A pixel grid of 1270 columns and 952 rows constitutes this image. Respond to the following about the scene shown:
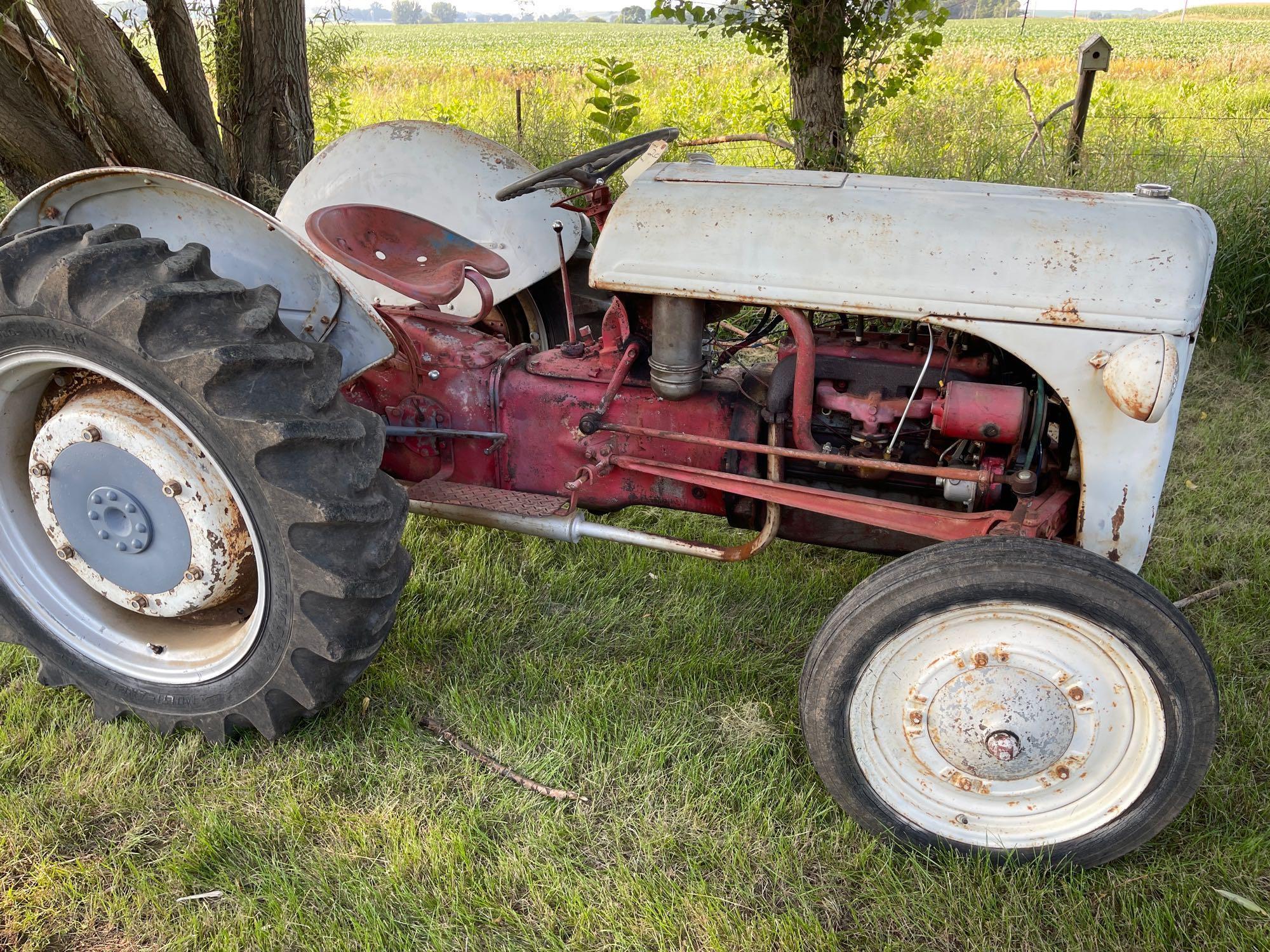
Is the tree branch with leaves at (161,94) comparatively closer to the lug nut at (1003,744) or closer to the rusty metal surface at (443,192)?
the rusty metal surface at (443,192)

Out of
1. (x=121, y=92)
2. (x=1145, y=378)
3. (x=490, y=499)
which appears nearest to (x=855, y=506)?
(x=1145, y=378)

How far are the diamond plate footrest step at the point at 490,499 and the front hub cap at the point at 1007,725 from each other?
94cm

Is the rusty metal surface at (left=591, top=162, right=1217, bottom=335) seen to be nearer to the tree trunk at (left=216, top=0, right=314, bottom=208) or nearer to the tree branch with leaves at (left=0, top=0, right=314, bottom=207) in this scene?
the tree branch with leaves at (left=0, top=0, right=314, bottom=207)

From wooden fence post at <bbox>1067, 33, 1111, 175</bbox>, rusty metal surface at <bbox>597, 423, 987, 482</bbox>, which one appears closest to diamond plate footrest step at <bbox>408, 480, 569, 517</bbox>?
rusty metal surface at <bbox>597, 423, 987, 482</bbox>

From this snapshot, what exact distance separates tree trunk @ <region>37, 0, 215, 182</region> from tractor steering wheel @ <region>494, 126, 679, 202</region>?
1.92m

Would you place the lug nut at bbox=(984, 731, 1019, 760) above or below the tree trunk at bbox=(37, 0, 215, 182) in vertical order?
below

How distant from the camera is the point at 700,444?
7.87ft

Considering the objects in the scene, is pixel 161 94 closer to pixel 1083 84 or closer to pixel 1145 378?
pixel 1145 378

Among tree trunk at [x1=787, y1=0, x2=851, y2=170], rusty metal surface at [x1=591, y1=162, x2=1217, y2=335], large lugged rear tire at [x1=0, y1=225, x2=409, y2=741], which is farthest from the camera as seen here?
tree trunk at [x1=787, y1=0, x2=851, y2=170]

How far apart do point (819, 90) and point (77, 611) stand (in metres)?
4.32

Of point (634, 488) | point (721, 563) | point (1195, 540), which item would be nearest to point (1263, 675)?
point (1195, 540)

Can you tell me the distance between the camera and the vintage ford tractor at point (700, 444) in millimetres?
1899

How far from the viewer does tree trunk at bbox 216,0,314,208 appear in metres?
4.44

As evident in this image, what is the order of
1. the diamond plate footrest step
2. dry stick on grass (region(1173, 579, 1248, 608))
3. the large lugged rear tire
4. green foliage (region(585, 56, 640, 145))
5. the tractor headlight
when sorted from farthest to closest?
green foliage (region(585, 56, 640, 145))
dry stick on grass (region(1173, 579, 1248, 608))
the diamond plate footrest step
the large lugged rear tire
the tractor headlight
